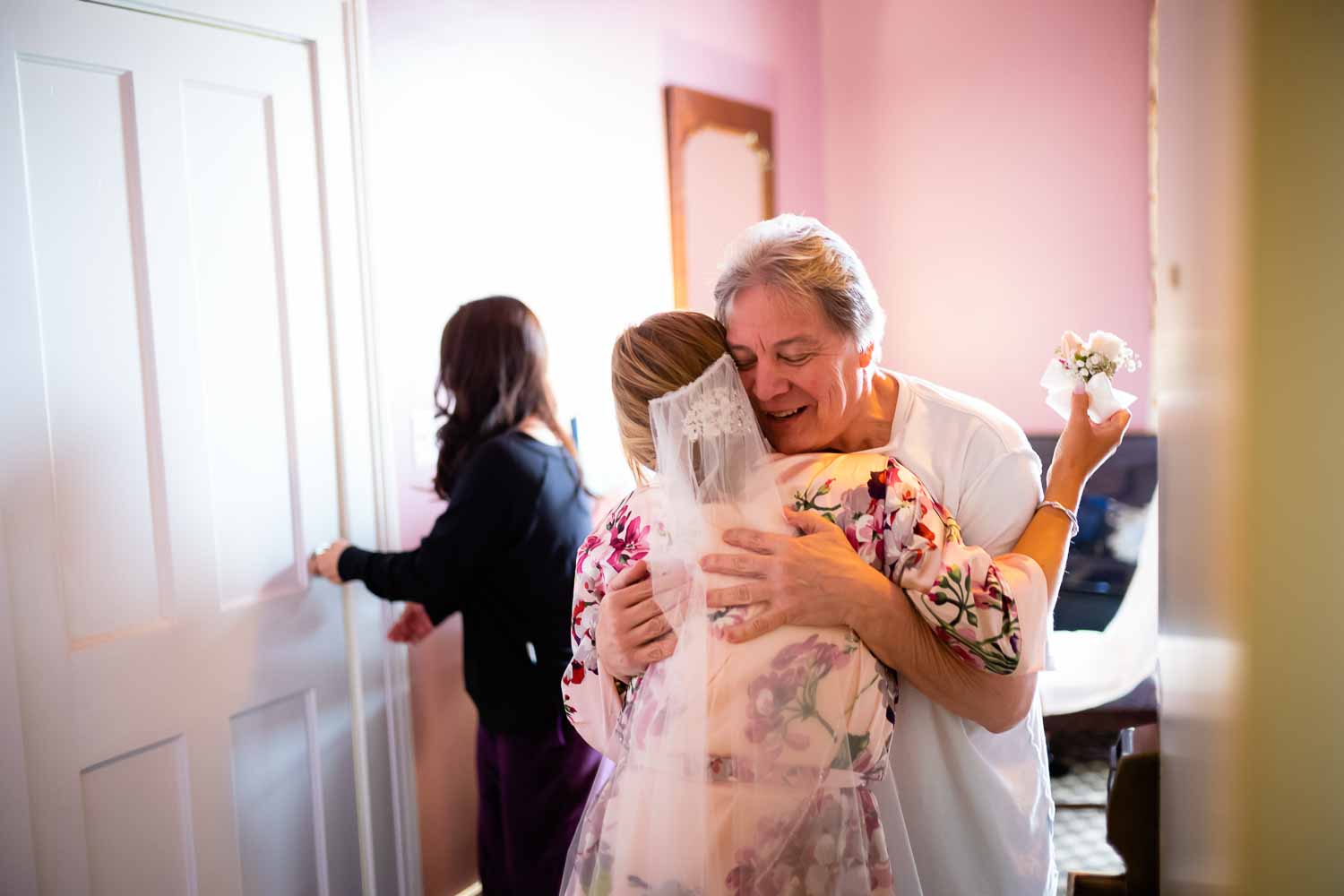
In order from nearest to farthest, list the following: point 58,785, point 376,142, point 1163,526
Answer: point 1163,526 → point 58,785 → point 376,142

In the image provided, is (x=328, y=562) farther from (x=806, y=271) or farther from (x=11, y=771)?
(x=806, y=271)

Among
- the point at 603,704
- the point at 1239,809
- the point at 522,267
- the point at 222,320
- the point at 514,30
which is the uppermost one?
the point at 514,30

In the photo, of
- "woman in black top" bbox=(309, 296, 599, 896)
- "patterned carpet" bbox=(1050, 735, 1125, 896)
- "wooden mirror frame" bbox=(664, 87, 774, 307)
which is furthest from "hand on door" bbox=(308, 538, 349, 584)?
"patterned carpet" bbox=(1050, 735, 1125, 896)

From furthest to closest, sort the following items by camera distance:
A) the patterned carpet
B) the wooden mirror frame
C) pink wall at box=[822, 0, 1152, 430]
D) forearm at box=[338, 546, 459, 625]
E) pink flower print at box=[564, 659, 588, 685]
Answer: pink wall at box=[822, 0, 1152, 430]
the wooden mirror frame
the patterned carpet
forearm at box=[338, 546, 459, 625]
pink flower print at box=[564, 659, 588, 685]

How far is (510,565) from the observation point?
1979 millimetres

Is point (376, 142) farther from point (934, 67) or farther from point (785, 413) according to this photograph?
point (934, 67)

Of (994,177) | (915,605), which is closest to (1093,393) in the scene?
(915,605)

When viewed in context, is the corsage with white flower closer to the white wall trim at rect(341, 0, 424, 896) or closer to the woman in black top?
the woman in black top

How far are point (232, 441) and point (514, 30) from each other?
1361mm

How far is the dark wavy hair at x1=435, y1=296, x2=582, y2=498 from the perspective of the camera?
6.46 feet

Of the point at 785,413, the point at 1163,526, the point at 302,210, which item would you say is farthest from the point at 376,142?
the point at 1163,526

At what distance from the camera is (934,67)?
3826 millimetres

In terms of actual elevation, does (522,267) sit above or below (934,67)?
below

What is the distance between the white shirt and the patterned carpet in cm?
115
